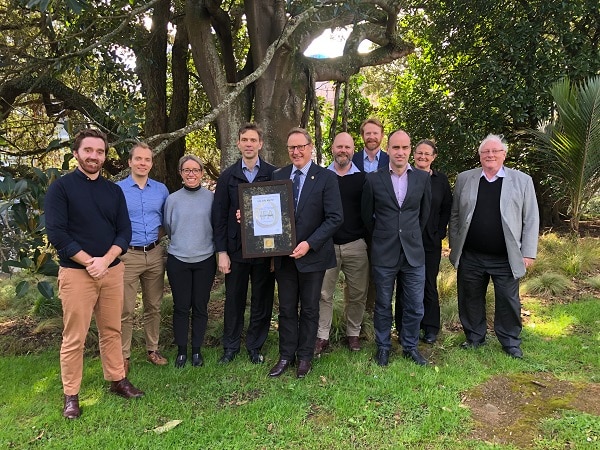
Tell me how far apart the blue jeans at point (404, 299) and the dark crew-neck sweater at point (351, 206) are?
1.39 feet

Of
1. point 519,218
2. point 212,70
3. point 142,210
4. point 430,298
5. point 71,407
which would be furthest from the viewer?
point 212,70

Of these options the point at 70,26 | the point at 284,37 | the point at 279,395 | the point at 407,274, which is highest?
the point at 70,26

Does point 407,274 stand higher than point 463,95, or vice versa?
point 463,95

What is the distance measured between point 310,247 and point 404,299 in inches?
50.1

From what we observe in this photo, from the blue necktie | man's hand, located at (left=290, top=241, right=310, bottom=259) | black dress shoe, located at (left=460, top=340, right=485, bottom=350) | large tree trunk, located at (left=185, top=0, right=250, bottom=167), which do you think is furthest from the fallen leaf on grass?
large tree trunk, located at (left=185, top=0, right=250, bottom=167)

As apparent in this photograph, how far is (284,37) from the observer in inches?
230

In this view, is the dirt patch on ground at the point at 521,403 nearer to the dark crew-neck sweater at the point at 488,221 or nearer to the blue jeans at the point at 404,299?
the blue jeans at the point at 404,299

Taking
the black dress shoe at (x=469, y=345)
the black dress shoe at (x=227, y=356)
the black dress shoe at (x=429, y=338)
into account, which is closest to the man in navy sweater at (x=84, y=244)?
the black dress shoe at (x=227, y=356)

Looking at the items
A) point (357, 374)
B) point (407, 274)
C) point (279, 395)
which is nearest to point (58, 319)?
point (279, 395)

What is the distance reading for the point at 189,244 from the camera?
4520 millimetres

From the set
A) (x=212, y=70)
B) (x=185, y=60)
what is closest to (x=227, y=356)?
(x=212, y=70)

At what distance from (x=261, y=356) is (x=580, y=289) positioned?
18.3 ft

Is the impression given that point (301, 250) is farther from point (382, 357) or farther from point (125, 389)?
point (125, 389)

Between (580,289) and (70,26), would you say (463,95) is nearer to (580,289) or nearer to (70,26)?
(580,289)
